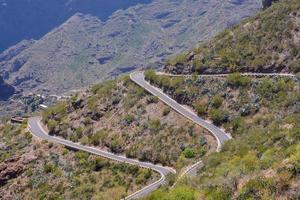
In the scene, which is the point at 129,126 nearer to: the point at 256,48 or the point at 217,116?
the point at 217,116

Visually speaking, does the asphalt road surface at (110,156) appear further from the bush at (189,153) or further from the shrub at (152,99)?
the shrub at (152,99)

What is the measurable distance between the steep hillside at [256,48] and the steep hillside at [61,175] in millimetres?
25005

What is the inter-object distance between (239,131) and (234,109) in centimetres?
806

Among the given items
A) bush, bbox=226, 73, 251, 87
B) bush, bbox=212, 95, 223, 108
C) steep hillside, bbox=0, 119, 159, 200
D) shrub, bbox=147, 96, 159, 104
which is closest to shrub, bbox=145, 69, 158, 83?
shrub, bbox=147, 96, 159, 104

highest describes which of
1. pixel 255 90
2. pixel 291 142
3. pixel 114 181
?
pixel 291 142

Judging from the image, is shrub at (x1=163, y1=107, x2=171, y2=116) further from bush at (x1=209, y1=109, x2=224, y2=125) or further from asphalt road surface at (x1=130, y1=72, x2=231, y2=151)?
bush at (x1=209, y1=109, x2=224, y2=125)

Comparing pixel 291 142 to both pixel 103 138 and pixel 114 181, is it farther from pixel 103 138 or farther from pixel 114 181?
pixel 103 138

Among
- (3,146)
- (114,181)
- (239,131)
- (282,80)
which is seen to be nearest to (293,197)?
(239,131)

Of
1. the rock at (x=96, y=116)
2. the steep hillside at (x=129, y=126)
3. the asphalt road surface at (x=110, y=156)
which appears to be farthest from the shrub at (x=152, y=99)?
the asphalt road surface at (x=110, y=156)

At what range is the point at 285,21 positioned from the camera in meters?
80.4

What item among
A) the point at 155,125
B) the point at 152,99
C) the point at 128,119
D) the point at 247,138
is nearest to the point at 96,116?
the point at 128,119

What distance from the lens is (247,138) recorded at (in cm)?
4438

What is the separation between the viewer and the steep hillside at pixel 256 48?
7381 centimetres

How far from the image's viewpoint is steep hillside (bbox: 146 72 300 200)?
27547mm
